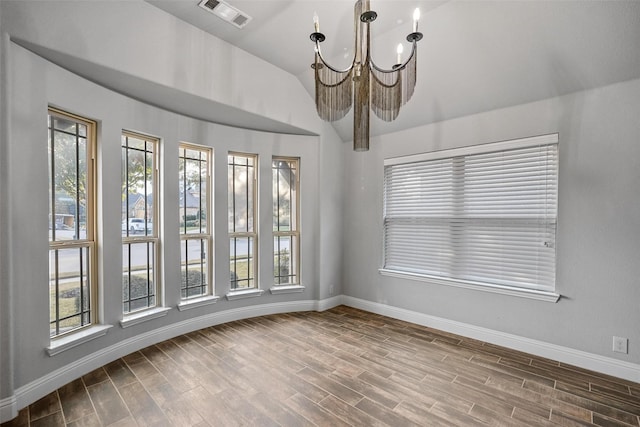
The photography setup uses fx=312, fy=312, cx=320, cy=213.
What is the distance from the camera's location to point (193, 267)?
3.83 metres

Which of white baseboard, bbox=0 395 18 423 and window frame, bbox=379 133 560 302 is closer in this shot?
white baseboard, bbox=0 395 18 423

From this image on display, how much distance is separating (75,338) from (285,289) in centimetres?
238

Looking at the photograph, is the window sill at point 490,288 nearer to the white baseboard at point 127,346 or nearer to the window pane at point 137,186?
the white baseboard at point 127,346

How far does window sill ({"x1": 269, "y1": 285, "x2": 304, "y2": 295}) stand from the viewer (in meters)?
4.37

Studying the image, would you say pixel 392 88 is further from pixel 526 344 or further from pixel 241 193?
pixel 526 344

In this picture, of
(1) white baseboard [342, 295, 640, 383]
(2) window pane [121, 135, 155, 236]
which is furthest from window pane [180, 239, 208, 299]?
(1) white baseboard [342, 295, 640, 383]

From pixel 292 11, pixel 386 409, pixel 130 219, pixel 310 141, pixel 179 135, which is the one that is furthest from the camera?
pixel 310 141

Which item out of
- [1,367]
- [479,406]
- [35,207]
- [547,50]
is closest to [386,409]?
[479,406]

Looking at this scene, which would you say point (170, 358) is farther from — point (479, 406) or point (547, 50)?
point (547, 50)

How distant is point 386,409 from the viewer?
2.24 meters

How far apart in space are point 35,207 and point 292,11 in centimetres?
267

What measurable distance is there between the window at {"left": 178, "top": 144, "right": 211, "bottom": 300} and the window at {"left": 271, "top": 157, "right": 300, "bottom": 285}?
3.13ft

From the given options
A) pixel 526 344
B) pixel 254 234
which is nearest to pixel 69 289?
pixel 254 234

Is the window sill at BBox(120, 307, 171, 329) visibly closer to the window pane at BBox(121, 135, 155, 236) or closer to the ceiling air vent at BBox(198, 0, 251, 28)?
the window pane at BBox(121, 135, 155, 236)
